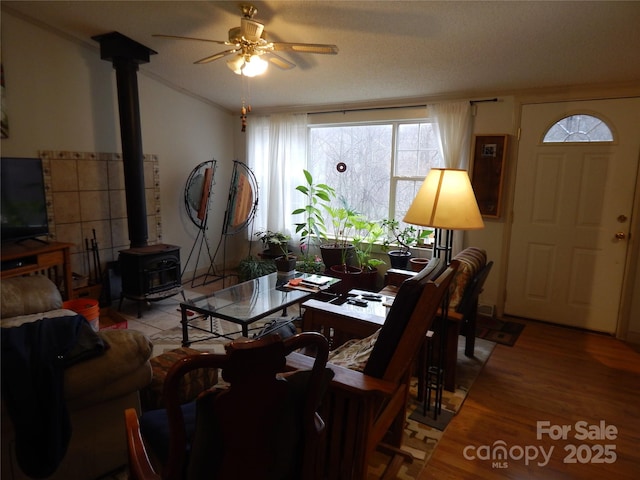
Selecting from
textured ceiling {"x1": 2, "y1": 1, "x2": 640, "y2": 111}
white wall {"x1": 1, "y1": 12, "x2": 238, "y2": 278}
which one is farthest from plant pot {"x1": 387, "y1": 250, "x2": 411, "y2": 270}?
white wall {"x1": 1, "y1": 12, "x2": 238, "y2": 278}

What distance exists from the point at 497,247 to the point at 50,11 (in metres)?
4.33

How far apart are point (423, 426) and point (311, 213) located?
3046 millimetres

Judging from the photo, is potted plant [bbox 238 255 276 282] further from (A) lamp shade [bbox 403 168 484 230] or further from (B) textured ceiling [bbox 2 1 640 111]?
(A) lamp shade [bbox 403 168 484 230]

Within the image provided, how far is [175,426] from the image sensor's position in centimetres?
87

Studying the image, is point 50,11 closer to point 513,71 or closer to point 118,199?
point 118,199

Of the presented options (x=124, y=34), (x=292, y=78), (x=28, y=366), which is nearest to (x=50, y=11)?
(x=124, y=34)

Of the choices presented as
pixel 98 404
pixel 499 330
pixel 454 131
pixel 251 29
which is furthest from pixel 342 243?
pixel 98 404

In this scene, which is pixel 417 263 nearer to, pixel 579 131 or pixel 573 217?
pixel 573 217

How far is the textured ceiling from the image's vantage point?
247 cm

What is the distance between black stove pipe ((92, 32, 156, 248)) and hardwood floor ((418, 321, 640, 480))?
128 inches

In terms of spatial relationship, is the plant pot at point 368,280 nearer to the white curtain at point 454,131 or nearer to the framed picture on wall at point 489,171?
the white curtain at point 454,131

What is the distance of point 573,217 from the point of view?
343 cm

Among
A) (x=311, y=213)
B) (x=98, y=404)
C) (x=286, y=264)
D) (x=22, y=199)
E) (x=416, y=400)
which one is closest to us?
(x=98, y=404)

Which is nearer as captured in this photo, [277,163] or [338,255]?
[338,255]
